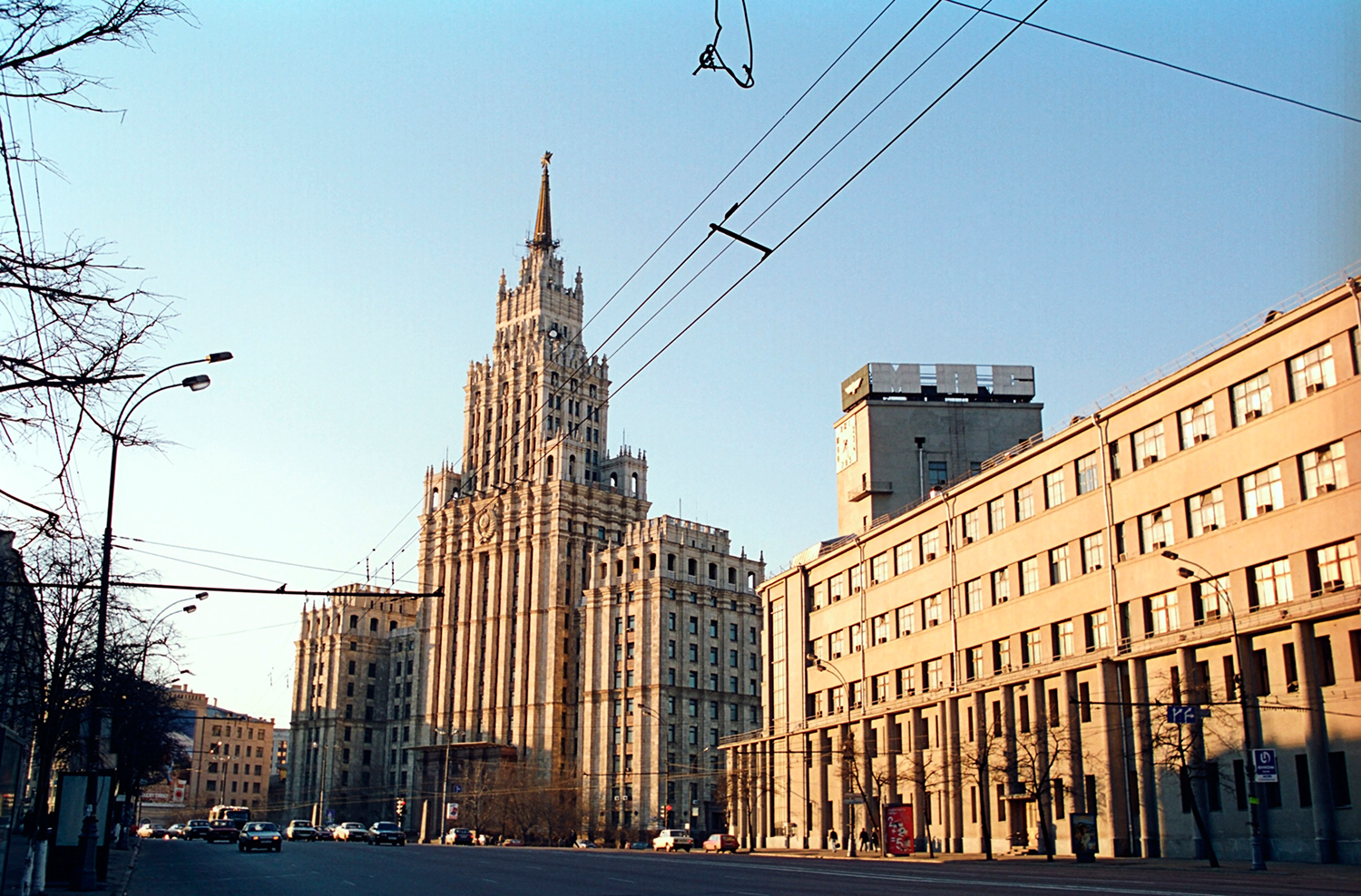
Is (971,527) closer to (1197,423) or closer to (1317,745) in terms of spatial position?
(1197,423)

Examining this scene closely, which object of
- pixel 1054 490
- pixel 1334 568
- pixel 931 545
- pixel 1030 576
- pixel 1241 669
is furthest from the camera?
pixel 931 545

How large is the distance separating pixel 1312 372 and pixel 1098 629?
15801 mm

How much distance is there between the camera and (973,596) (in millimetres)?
65000

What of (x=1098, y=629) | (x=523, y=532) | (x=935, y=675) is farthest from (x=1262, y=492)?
(x=523, y=532)

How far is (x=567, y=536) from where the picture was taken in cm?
13538

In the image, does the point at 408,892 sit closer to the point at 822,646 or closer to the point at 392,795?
the point at 822,646

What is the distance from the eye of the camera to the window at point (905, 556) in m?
71.8

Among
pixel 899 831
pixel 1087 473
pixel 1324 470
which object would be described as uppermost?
pixel 1087 473

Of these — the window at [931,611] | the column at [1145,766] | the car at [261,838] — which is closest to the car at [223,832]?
the car at [261,838]

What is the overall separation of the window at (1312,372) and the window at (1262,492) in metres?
2.96

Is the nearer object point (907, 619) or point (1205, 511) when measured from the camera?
point (1205, 511)

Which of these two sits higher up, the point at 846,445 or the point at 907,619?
the point at 846,445

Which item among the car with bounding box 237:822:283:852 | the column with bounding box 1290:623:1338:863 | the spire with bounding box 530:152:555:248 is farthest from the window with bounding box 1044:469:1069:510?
the spire with bounding box 530:152:555:248

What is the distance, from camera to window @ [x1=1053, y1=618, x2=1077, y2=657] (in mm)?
56906
